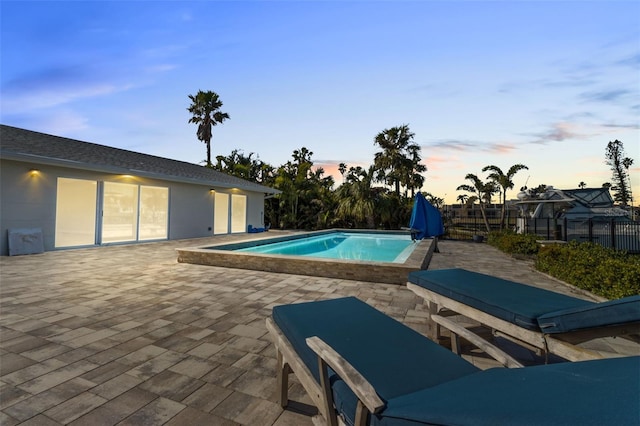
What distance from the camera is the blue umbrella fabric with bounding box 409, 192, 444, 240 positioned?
1000 centimetres

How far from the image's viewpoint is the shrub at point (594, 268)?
14.8 feet

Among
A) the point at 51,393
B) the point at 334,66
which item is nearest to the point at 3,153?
the point at 51,393

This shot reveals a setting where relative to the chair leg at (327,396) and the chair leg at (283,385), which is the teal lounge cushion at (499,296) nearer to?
the chair leg at (327,396)

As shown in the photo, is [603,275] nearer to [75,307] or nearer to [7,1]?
[75,307]

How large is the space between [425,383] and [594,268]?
20.5 ft

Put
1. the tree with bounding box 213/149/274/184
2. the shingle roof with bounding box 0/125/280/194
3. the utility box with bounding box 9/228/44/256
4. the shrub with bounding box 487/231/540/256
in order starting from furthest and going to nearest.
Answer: the tree with bounding box 213/149/274/184
the shrub with bounding box 487/231/540/256
the shingle roof with bounding box 0/125/280/194
the utility box with bounding box 9/228/44/256

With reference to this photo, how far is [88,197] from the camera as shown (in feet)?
34.2

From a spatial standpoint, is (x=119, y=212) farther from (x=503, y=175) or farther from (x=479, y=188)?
(x=503, y=175)

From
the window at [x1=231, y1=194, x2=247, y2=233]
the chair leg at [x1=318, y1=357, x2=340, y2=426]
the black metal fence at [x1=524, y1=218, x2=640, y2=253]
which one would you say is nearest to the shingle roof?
the window at [x1=231, y1=194, x2=247, y2=233]

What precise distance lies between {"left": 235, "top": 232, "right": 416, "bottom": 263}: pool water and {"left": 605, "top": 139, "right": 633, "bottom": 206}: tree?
4438 centimetres

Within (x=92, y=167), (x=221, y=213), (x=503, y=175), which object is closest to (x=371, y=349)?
(x=92, y=167)

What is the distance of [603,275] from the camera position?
496 centimetres

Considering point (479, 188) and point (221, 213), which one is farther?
point (479, 188)

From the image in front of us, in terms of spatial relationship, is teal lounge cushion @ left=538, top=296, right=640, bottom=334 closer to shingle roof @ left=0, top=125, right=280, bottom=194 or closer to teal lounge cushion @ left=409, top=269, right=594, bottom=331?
teal lounge cushion @ left=409, top=269, right=594, bottom=331
